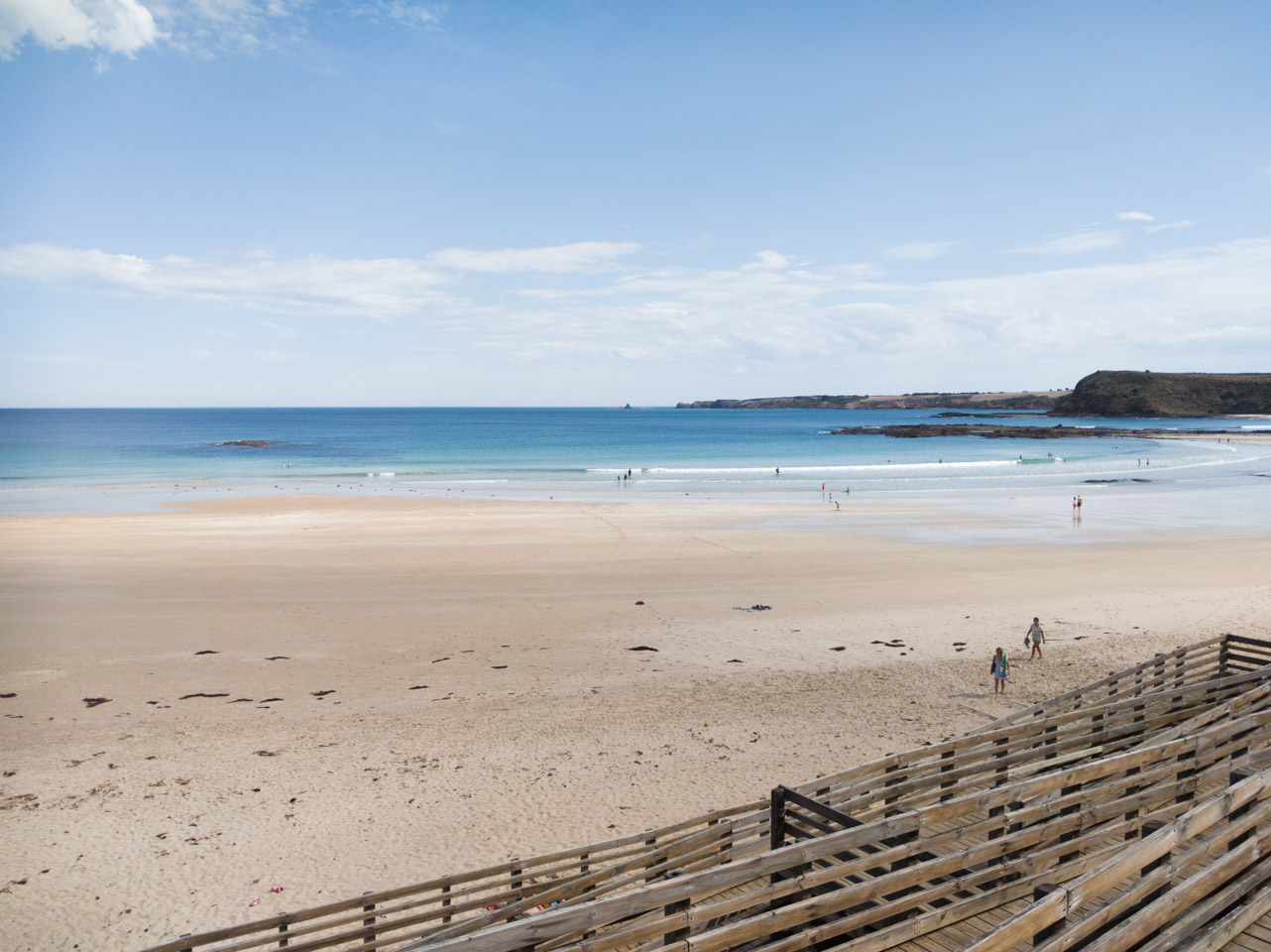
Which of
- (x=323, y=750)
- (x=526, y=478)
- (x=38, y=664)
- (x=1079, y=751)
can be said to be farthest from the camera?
(x=526, y=478)

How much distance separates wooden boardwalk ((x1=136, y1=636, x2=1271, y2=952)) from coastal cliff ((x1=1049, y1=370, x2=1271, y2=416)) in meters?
176

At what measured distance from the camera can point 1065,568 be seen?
25.2 m

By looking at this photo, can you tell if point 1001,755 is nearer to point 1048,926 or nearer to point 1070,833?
point 1070,833

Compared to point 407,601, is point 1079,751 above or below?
above

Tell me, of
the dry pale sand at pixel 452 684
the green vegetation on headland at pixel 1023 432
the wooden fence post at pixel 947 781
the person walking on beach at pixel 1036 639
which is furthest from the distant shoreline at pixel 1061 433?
the wooden fence post at pixel 947 781

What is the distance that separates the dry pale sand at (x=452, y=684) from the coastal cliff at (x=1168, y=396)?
489ft

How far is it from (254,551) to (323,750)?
62.3 ft

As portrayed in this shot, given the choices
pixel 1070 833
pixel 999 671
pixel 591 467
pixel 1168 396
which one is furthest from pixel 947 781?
pixel 1168 396

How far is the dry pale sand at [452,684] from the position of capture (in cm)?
927

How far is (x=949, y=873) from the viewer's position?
5328 millimetres

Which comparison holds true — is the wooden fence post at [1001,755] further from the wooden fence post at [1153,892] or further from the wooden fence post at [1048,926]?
the wooden fence post at [1048,926]

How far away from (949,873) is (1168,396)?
18785 centimetres

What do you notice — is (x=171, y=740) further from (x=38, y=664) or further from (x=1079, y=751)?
(x=1079, y=751)

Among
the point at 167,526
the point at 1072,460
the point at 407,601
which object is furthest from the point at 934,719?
the point at 1072,460
